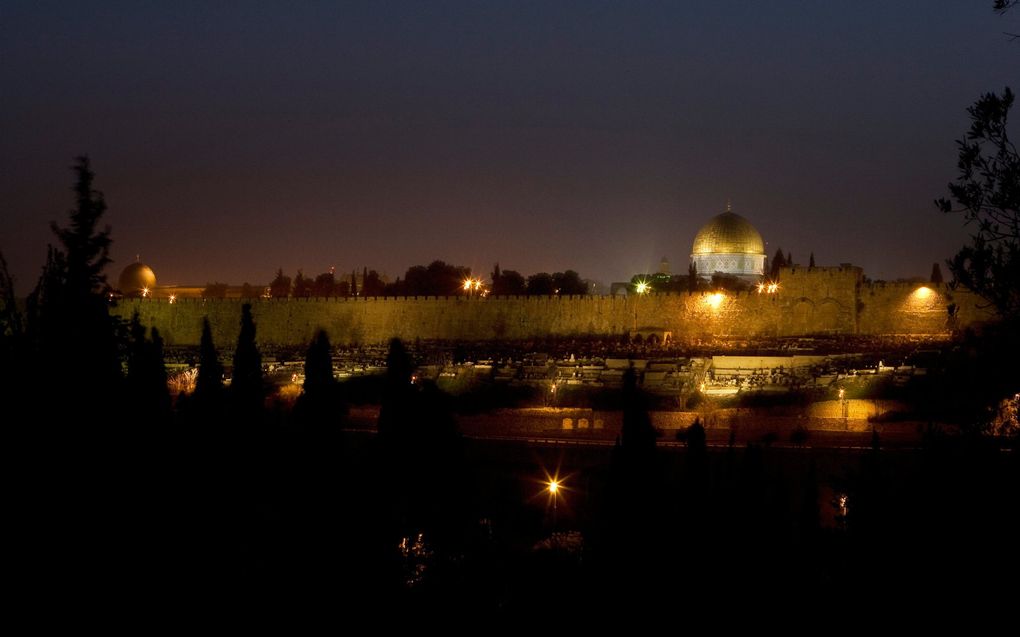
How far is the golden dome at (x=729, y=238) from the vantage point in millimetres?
42188

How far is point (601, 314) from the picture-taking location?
29.7 m

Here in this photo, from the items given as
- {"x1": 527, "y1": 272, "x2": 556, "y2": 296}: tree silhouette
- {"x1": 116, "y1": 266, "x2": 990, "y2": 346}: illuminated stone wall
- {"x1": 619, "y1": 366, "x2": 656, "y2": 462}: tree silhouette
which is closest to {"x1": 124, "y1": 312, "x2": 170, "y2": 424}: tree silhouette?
{"x1": 619, "y1": 366, "x2": 656, "y2": 462}: tree silhouette

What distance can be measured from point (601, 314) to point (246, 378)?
1842cm

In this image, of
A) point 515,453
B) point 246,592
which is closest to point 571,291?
point 515,453

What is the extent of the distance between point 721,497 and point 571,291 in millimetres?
34695

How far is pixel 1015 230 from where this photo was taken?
14.1 feet

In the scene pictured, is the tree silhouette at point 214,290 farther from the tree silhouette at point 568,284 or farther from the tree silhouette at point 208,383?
the tree silhouette at point 208,383

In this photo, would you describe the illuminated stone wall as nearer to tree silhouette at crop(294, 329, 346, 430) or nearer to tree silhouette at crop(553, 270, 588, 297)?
tree silhouette at crop(553, 270, 588, 297)

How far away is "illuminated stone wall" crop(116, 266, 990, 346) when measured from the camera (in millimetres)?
27453

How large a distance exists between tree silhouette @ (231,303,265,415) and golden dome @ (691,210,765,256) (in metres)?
31.8

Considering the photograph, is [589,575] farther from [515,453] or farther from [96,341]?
[515,453]

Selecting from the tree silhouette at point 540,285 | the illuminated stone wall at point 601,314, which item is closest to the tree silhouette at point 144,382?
the illuminated stone wall at point 601,314

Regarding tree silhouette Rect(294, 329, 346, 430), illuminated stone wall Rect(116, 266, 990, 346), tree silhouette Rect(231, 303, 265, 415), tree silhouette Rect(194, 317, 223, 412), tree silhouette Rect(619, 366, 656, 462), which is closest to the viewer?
tree silhouette Rect(619, 366, 656, 462)

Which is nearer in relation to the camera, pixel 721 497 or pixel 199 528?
pixel 199 528
